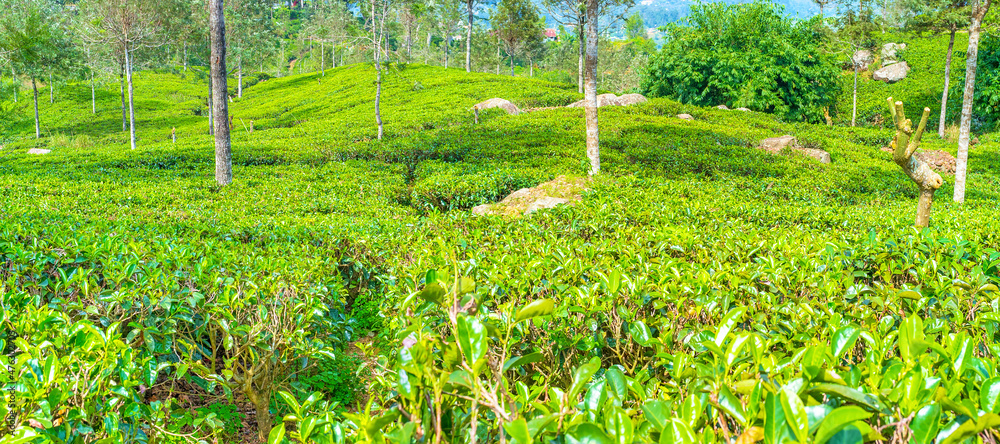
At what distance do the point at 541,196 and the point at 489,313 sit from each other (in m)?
6.82

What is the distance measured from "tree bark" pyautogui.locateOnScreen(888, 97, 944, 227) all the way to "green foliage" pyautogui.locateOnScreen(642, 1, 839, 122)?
70.3 feet

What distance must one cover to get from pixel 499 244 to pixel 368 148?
11828mm

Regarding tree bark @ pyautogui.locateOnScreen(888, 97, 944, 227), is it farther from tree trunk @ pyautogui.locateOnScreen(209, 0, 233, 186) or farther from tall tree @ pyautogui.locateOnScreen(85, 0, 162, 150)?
tall tree @ pyautogui.locateOnScreen(85, 0, 162, 150)

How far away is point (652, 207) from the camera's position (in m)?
6.68

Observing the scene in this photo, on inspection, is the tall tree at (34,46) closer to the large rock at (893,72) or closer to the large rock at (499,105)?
the large rock at (499,105)

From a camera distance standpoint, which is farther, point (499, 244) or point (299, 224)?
point (299, 224)

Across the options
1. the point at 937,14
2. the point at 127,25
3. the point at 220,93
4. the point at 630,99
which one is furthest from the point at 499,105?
the point at 937,14

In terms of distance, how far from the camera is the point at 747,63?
26219 mm

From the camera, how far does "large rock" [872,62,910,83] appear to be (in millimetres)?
32906

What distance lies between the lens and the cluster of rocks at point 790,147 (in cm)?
1562

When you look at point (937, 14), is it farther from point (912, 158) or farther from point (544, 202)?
point (544, 202)

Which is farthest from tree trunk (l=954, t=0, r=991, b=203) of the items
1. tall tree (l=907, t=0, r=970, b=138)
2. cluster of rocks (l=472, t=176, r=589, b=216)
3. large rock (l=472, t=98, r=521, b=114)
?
large rock (l=472, t=98, r=521, b=114)

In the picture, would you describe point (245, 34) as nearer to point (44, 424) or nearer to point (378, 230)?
point (378, 230)

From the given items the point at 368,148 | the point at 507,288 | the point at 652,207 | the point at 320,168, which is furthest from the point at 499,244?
the point at 368,148
